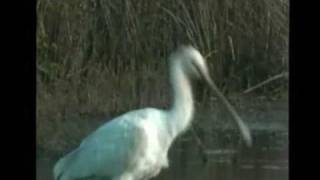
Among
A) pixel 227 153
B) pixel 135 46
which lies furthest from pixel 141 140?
pixel 135 46

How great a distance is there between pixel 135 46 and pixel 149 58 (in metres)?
0.03

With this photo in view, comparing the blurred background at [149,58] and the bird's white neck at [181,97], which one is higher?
the blurred background at [149,58]

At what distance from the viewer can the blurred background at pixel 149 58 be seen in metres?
0.97

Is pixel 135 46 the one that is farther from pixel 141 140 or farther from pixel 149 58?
pixel 141 140

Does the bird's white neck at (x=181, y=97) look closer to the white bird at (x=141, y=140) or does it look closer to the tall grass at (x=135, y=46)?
the white bird at (x=141, y=140)

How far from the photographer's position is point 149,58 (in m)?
1.01

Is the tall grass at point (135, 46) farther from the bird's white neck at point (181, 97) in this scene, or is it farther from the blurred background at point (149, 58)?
the bird's white neck at point (181, 97)

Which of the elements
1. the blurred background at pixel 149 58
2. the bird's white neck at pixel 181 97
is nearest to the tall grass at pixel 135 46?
the blurred background at pixel 149 58

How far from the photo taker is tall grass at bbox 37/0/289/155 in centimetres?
97

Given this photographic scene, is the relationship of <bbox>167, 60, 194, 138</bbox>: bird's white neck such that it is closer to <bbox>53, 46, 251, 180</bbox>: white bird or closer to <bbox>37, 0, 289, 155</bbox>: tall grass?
<bbox>53, 46, 251, 180</bbox>: white bird

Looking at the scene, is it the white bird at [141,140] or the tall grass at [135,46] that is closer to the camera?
the tall grass at [135,46]

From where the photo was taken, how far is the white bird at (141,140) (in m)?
1.21
